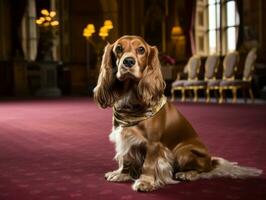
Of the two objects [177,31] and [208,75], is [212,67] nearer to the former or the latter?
[208,75]

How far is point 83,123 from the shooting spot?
6531 mm

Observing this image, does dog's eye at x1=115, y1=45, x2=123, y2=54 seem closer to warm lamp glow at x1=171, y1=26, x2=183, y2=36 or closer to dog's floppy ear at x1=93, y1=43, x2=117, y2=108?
dog's floppy ear at x1=93, y1=43, x2=117, y2=108

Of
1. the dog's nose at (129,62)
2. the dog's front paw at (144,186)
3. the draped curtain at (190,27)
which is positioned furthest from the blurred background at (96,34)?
the dog's nose at (129,62)

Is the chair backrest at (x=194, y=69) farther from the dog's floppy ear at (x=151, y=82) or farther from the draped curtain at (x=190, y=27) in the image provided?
the dog's floppy ear at (x=151, y=82)

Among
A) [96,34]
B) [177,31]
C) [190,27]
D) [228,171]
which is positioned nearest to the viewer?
[228,171]

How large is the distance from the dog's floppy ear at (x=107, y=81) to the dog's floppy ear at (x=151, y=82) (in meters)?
0.16

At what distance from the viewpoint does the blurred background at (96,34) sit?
13.0 m

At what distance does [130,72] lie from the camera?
233 centimetres

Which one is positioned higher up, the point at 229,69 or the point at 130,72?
the point at 130,72

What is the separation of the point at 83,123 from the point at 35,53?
11.5 metres

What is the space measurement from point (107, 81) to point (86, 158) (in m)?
1.32

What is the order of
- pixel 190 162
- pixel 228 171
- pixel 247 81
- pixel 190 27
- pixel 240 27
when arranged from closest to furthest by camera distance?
pixel 190 162 → pixel 228 171 → pixel 247 81 → pixel 240 27 → pixel 190 27

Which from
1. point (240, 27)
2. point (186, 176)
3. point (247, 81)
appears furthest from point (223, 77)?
point (186, 176)

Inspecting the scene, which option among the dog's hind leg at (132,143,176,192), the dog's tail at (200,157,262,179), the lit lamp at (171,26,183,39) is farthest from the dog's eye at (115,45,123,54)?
the lit lamp at (171,26,183,39)
